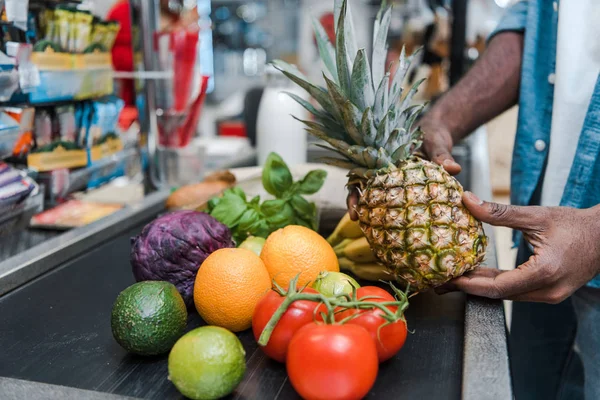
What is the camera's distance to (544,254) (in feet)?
3.20

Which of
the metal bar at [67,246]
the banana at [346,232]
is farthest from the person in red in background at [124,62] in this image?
the banana at [346,232]

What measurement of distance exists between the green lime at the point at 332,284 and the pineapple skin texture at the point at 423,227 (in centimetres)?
12

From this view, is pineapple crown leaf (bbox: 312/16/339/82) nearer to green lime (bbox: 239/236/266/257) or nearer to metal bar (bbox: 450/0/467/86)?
green lime (bbox: 239/236/266/257)

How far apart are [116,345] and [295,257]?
0.35m

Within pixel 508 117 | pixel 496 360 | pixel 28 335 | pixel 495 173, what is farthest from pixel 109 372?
pixel 508 117

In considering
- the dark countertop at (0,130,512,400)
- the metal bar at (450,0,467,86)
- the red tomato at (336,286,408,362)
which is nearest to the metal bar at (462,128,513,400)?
the dark countertop at (0,130,512,400)

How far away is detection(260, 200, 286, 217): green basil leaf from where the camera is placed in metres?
1.29

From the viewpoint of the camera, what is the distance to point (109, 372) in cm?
83

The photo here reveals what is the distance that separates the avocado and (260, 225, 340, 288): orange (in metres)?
0.22

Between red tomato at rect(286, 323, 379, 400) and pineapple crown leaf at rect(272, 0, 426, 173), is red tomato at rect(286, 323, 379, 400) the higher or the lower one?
the lower one

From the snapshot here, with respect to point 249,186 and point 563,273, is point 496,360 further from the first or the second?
point 249,186

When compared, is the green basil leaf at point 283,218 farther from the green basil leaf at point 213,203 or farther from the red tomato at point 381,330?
the red tomato at point 381,330

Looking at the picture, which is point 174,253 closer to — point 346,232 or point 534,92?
point 346,232

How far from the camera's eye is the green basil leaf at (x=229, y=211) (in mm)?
1257
